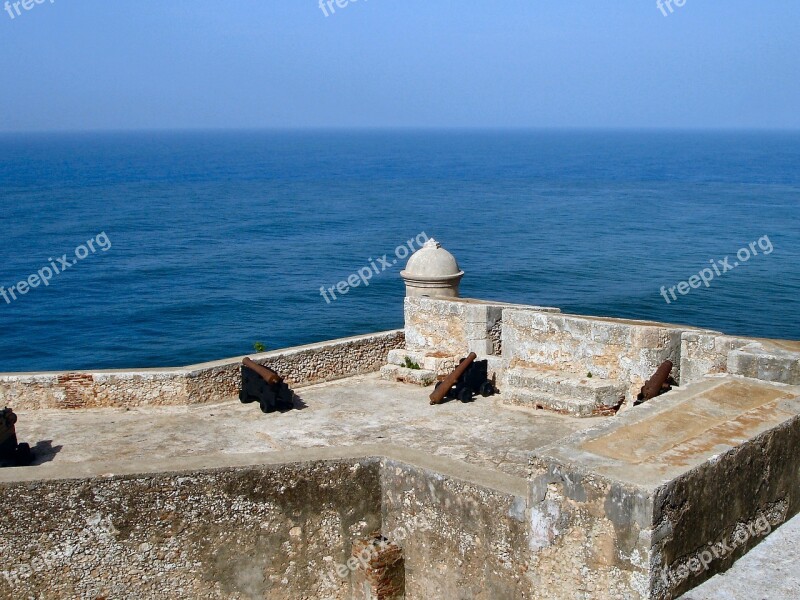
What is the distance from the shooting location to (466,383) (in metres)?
12.7

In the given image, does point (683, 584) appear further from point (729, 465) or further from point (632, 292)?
point (632, 292)

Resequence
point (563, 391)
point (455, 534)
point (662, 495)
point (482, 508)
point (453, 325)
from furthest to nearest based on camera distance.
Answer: point (453, 325)
point (563, 391)
point (455, 534)
point (482, 508)
point (662, 495)

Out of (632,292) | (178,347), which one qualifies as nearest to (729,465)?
(178,347)

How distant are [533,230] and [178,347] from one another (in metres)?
31.9

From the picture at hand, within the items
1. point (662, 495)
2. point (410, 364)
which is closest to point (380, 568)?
point (662, 495)

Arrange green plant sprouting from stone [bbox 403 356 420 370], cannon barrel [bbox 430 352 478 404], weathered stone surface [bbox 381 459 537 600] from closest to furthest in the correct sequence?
weathered stone surface [bbox 381 459 537 600], cannon barrel [bbox 430 352 478 404], green plant sprouting from stone [bbox 403 356 420 370]

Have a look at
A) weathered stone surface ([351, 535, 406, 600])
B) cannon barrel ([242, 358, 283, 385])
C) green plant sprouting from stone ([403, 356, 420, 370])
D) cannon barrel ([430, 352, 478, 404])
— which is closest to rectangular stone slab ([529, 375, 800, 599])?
weathered stone surface ([351, 535, 406, 600])

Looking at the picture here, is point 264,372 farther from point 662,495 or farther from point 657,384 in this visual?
point 662,495

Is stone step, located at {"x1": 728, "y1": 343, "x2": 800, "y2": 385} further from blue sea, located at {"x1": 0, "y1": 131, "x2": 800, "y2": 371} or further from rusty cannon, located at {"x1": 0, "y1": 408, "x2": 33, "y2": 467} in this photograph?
blue sea, located at {"x1": 0, "y1": 131, "x2": 800, "y2": 371}

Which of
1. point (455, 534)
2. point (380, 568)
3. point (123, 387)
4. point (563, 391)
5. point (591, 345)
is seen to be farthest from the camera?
point (123, 387)

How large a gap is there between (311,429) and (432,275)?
4.03 m

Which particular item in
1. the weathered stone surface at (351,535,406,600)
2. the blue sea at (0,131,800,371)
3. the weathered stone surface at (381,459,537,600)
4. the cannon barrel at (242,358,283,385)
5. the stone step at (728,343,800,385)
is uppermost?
the stone step at (728,343,800,385)

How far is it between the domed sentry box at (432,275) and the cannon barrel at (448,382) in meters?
2.18

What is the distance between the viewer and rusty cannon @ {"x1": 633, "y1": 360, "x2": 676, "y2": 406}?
10906mm
